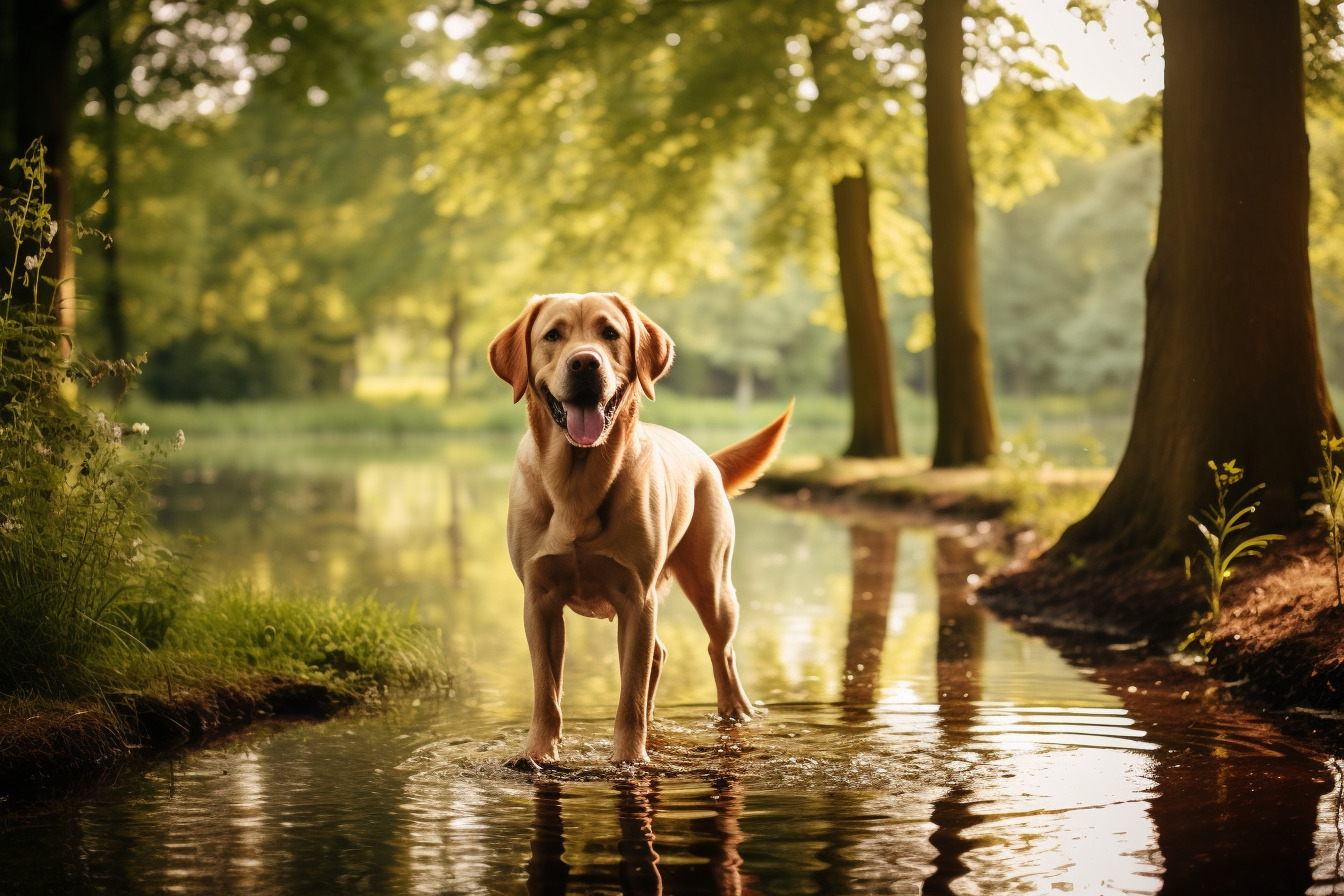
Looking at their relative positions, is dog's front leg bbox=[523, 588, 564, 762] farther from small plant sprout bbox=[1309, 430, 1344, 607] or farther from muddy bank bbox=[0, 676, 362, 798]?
small plant sprout bbox=[1309, 430, 1344, 607]

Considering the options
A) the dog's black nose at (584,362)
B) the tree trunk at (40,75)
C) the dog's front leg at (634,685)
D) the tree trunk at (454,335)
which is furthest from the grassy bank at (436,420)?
the dog's black nose at (584,362)

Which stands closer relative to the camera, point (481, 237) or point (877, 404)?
point (877, 404)

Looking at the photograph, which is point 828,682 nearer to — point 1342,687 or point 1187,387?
point 1342,687

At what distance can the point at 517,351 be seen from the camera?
18.2 feet

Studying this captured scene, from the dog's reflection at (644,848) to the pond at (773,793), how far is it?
12 mm

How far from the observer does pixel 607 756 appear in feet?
18.6

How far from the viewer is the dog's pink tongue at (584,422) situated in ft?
17.2

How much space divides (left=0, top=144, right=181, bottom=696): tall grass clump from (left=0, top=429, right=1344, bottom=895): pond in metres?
0.75

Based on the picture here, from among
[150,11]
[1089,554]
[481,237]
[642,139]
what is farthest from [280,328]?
[1089,554]

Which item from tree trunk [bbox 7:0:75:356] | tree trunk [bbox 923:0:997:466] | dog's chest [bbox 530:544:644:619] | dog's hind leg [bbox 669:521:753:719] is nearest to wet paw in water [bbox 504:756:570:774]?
dog's chest [bbox 530:544:644:619]

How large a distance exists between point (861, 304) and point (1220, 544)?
14.9 meters

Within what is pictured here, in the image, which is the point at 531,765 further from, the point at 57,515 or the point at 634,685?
the point at 57,515

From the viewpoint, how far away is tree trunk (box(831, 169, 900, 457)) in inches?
889

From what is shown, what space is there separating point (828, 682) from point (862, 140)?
13375 mm
